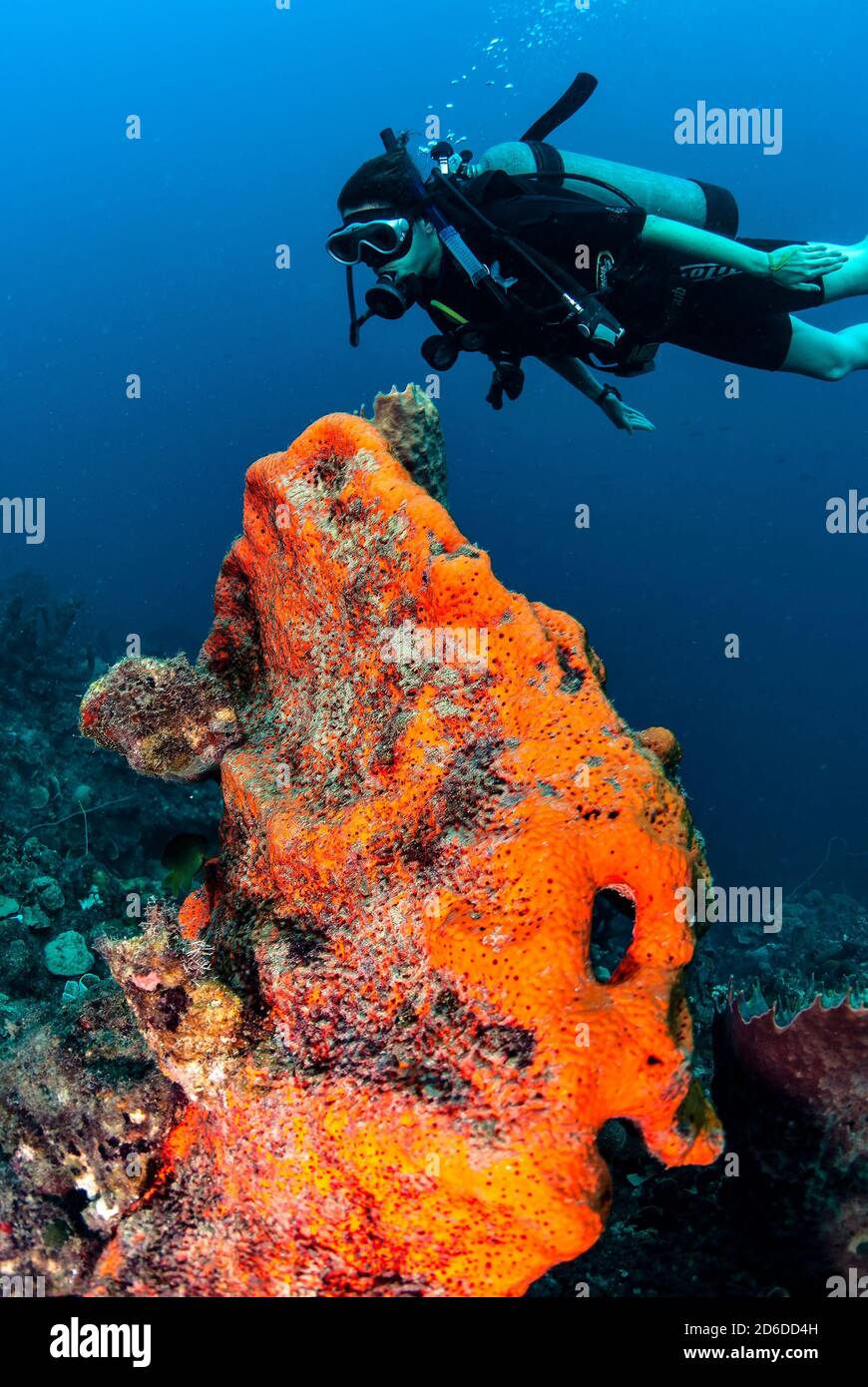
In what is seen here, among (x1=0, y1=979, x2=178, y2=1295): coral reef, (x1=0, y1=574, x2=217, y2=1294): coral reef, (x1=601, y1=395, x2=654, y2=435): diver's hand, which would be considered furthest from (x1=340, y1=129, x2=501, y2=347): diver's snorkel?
(x1=0, y1=979, x2=178, y2=1295): coral reef

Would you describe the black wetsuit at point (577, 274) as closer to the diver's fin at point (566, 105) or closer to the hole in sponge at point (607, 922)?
the diver's fin at point (566, 105)

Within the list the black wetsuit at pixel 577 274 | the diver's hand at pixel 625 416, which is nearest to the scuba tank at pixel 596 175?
the black wetsuit at pixel 577 274

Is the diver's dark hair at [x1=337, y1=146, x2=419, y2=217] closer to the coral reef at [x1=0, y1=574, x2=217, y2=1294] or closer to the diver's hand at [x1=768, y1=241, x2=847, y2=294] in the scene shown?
the diver's hand at [x1=768, y1=241, x2=847, y2=294]

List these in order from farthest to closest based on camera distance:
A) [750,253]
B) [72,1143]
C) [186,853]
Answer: [750,253] → [186,853] → [72,1143]

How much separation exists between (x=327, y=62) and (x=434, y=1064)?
97053 millimetres

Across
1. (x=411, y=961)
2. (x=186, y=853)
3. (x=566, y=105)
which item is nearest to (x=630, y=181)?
(x=566, y=105)

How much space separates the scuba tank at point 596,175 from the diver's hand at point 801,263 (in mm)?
809

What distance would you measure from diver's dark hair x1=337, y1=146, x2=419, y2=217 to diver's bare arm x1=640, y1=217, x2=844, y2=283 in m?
1.60

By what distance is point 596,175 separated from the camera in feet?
→ 18.2

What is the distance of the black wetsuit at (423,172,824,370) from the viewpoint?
4871 mm

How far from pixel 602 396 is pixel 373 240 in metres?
1.89

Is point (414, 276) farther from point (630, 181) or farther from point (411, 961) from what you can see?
point (411, 961)

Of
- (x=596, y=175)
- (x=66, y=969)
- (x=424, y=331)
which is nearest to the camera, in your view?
(x=66, y=969)
